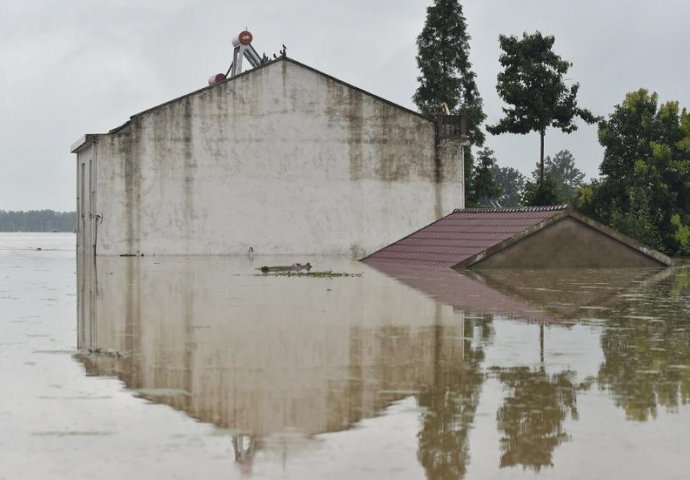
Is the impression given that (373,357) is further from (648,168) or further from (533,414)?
(648,168)

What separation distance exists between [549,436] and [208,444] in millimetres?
1784

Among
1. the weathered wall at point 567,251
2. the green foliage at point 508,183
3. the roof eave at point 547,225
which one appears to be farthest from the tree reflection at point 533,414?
the green foliage at point 508,183

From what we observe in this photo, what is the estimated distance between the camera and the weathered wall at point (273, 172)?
1473 inches

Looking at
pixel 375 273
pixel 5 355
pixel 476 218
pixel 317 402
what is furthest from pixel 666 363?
pixel 476 218

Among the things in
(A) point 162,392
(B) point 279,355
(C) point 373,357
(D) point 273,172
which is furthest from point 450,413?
(D) point 273,172

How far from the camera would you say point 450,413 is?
21.9 ft

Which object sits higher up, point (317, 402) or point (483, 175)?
point (483, 175)

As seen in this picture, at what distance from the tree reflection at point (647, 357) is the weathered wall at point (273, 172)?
2343cm

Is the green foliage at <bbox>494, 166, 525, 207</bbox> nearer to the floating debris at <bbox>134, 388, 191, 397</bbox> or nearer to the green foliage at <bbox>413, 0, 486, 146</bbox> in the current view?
the green foliage at <bbox>413, 0, 486, 146</bbox>

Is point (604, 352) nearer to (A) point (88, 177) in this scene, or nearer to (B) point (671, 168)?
(A) point (88, 177)

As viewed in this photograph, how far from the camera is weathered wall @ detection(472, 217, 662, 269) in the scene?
90.4 feet

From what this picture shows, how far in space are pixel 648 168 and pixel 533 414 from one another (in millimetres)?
39632

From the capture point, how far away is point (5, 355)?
9461 millimetres

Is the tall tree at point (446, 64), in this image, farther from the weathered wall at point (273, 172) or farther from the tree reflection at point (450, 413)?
the tree reflection at point (450, 413)
